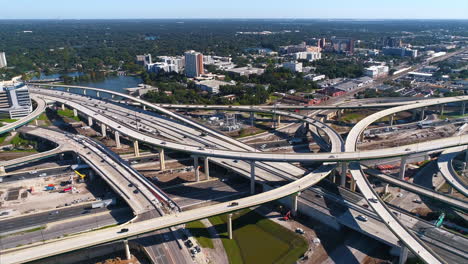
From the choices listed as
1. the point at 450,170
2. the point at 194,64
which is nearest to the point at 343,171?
the point at 450,170

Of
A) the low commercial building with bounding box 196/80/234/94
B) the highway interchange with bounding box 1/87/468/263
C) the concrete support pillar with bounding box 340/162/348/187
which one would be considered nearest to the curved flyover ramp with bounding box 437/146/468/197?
the highway interchange with bounding box 1/87/468/263

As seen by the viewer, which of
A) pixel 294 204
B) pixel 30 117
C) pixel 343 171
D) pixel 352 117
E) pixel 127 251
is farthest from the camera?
pixel 352 117

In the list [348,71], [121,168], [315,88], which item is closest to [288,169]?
[121,168]

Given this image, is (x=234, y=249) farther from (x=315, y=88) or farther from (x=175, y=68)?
(x=175, y=68)

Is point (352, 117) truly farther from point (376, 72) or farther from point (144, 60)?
point (144, 60)

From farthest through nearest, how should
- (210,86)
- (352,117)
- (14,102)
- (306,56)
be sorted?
(306,56) → (210,86) → (352,117) → (14,102)

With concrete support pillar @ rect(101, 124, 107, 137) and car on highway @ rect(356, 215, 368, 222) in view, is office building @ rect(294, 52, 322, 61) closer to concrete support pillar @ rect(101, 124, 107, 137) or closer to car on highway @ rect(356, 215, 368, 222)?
concrete support pillar @ rect(101, 124, 107, 137)

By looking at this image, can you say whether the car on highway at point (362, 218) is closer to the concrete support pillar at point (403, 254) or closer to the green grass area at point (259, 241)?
the concrete support pillar at point (403, 254)
